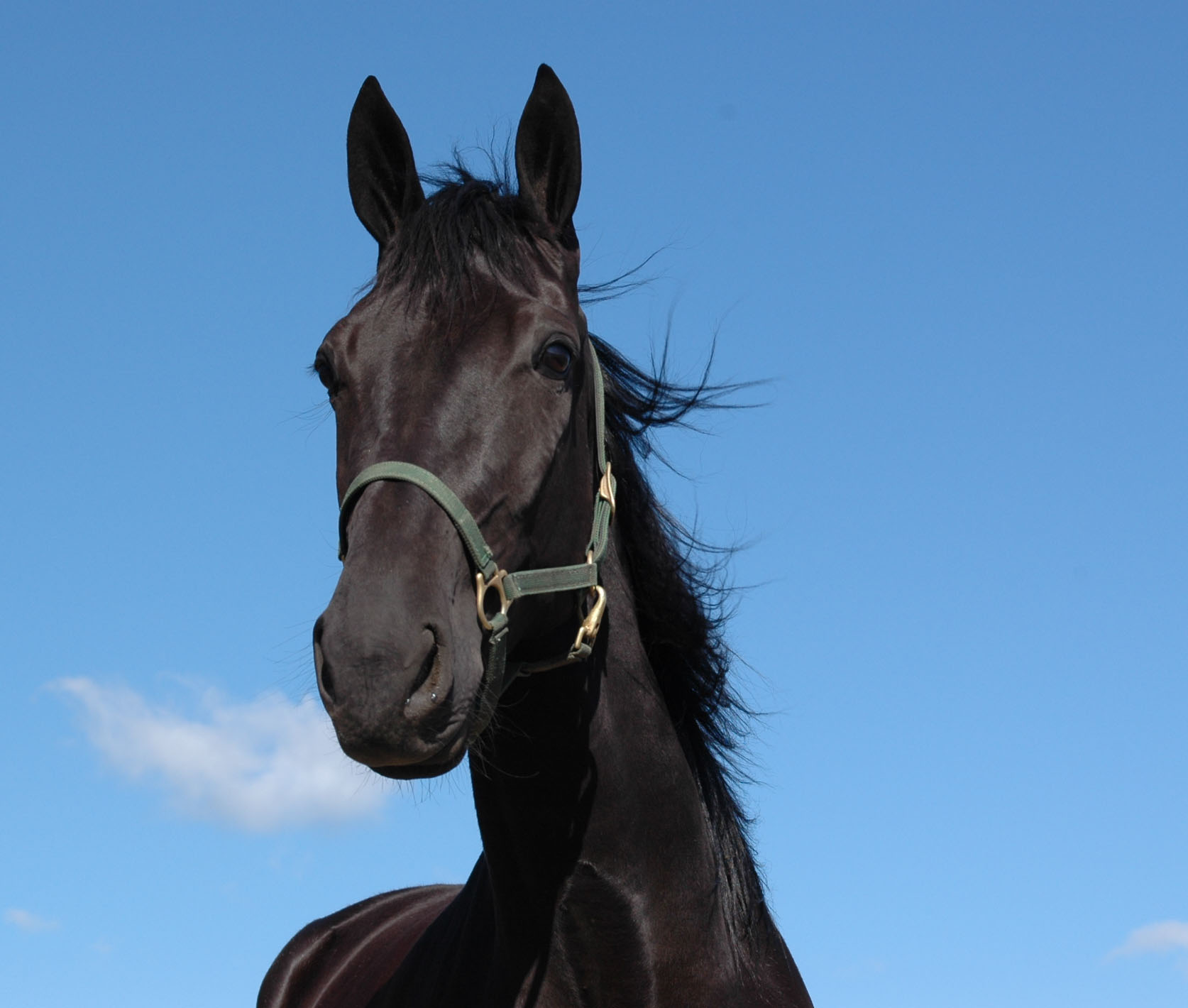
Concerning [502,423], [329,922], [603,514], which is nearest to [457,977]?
[603,514]

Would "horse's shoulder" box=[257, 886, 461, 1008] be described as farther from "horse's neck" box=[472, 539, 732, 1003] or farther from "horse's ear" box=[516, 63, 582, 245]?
"horse's ear" box=[516, 63, 582, 245]

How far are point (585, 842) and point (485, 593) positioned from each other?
85 centimetres

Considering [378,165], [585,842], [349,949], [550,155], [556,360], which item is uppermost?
[378,165]

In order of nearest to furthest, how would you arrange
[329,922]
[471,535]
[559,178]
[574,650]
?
[471,535] → [574,650] → [559,178] → [329,922]

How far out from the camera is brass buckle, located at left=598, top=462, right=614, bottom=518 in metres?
4.00

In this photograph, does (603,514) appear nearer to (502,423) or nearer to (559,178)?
(502,423)

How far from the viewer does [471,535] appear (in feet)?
10.8

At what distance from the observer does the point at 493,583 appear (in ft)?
11.0

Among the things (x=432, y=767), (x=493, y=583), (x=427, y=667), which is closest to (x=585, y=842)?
(x=432, y=767)

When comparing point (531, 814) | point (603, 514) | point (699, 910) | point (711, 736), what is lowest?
point (699, 910)

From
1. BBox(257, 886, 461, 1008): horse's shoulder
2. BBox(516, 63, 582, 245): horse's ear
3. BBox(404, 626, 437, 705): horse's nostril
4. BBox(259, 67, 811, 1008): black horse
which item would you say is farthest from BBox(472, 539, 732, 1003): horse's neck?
BBox(257, 886, 461, 1008): horse's shoulder

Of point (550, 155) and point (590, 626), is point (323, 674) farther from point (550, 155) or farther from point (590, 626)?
point (550, 155)

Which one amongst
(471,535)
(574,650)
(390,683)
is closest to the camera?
(390,683)

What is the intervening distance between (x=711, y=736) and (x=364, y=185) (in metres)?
2.10
